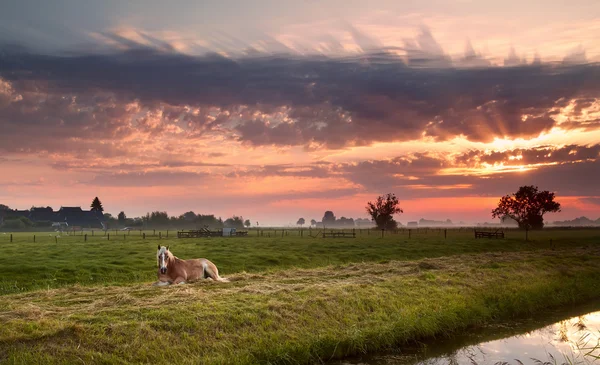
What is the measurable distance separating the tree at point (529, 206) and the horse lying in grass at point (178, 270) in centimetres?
12532

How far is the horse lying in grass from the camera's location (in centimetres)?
1731

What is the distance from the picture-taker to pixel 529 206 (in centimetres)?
12725

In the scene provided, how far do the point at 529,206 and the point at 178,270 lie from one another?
12980 centimetres

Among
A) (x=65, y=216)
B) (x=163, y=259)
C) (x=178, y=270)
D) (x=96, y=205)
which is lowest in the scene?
(x=178, y=270)

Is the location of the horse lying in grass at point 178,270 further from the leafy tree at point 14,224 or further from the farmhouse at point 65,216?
the leafy tree at point 14,224

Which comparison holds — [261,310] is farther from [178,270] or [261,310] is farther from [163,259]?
[178,270]

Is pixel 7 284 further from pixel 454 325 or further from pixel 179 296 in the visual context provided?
pixel 454 325

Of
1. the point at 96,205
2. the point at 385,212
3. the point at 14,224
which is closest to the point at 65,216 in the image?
the point at 96,205

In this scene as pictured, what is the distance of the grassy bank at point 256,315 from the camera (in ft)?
34.6

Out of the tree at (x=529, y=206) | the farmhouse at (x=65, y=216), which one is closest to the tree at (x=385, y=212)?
the tree at (x=529, y=206)

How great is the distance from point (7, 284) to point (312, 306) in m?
17.0

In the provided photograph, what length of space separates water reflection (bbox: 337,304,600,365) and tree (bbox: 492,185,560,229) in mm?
120064

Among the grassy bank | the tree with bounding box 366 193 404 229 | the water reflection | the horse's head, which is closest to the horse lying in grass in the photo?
the horse's head

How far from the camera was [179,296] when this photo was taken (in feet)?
47.8
